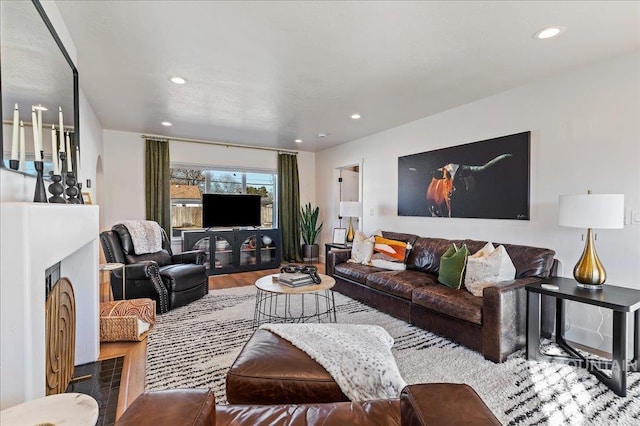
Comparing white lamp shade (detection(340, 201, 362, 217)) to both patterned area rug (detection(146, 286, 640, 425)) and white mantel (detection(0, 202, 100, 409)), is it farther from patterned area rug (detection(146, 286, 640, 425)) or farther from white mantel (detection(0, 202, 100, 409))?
Answer: white mantel (detection(0, 202, 100, 409))

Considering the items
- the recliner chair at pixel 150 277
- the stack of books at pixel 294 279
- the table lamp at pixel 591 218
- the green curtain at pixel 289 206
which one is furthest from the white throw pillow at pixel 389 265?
the green curtain at pixel 289 206

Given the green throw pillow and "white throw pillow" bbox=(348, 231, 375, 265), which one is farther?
"white throw pillow" bbox=(348, 231, 375, 265)

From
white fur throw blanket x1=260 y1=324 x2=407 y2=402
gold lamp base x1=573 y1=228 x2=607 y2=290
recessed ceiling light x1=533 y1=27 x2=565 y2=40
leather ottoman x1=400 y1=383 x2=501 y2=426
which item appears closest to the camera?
leather ottoman x1=400 y1=383 x2=501 y2=426

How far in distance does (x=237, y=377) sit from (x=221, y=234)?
4355mm

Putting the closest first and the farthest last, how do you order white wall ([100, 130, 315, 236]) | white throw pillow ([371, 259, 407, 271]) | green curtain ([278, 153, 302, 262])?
white throw pillow ([371, 259, 407, 271])
white wall ([100, 130, 315, 236])
green curtain ([278, 153, 302, 262])

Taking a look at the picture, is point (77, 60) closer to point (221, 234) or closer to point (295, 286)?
point (295, 286)

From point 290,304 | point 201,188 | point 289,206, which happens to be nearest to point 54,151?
point 290,304

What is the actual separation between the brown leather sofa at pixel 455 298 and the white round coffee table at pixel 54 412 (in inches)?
98.3

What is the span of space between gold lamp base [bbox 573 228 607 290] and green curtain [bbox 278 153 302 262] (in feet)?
16.3

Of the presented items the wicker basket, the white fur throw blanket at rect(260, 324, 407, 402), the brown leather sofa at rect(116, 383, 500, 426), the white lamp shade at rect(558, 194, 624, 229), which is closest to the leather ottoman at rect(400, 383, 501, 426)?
the brown leather sofa at rect(116, 383, 500, 426)

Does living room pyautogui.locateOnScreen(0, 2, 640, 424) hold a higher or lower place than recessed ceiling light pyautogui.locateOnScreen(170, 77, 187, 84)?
lower

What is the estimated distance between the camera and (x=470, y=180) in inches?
145

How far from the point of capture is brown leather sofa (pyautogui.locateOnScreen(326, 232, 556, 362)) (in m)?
2.40

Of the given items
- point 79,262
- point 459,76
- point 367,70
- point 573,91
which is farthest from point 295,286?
point 573,91
